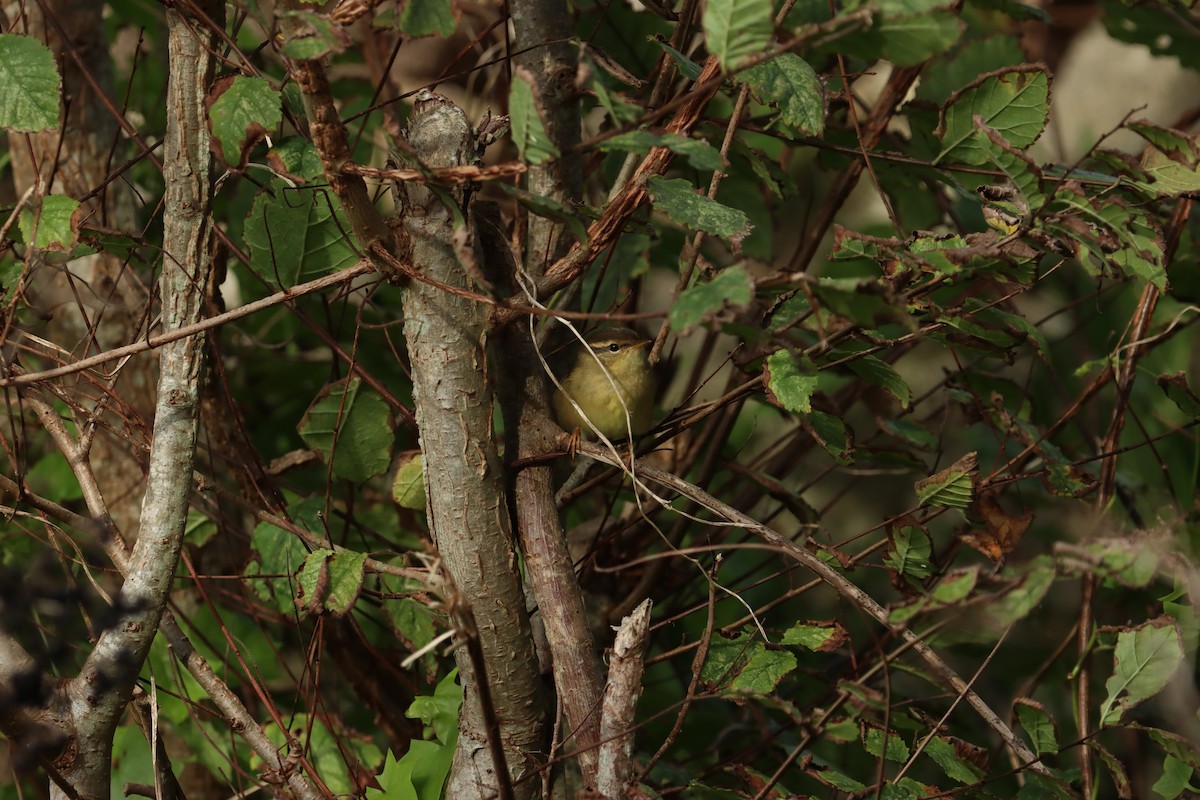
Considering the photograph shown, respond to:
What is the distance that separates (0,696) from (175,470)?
0.38 metres

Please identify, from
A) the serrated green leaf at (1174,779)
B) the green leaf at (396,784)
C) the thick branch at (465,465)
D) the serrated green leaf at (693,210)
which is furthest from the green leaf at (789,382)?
the green leaf at (396,784)

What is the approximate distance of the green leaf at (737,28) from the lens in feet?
3.02

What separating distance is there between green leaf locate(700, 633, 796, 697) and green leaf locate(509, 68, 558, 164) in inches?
27.7

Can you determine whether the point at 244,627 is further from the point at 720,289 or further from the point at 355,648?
the point at 720,289

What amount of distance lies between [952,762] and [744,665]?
32cm

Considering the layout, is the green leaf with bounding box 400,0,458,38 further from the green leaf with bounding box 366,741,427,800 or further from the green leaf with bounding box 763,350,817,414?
the green leaf with bounding box 366,741,427,800

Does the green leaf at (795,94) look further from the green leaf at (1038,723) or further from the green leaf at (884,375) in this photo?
the green leaf at (1038,723)

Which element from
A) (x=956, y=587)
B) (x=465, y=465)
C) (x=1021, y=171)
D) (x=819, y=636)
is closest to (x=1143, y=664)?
(x=819, y=636)

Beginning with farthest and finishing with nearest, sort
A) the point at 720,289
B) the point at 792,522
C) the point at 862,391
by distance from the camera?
the point at 792,522
the point at 862,391
the point at 720,289

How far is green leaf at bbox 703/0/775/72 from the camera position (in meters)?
0.92

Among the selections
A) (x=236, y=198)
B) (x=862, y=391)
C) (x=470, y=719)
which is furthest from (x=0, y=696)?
(x=862, y=391)

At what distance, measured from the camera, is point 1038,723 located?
4.87 ft

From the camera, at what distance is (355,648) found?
206 cm

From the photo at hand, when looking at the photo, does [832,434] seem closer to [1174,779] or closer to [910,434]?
[910,434]
